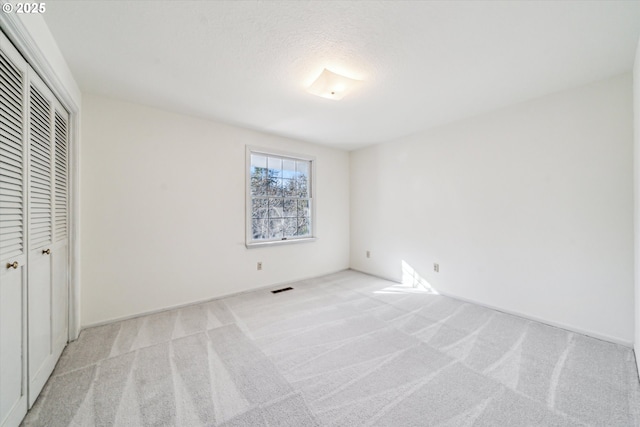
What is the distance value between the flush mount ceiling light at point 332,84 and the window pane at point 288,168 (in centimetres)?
184

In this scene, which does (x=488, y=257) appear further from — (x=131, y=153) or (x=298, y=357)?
(x=131, y=153)

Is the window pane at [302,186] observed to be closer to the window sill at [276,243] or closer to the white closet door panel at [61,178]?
the window sill at [276,243]

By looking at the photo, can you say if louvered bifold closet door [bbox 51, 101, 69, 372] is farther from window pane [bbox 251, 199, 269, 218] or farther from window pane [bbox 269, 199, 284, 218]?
window pane [bbox 269, 199, 284, 218]

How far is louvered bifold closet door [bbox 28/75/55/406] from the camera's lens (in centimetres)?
155

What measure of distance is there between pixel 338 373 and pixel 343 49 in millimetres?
2405

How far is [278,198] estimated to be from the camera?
4008mm

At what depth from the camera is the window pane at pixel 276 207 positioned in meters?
3.94

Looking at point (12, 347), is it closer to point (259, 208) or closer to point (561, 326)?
point (259, 208)

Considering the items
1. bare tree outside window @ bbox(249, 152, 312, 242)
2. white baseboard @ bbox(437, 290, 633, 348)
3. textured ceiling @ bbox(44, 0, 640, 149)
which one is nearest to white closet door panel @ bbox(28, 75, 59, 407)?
textured ceiling @ bbox(44, 0, 640, 149)

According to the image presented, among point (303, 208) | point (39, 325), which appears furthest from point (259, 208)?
point (39, 325)

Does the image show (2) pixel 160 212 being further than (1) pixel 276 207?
No

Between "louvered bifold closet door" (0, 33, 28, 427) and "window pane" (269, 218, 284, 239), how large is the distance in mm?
2663

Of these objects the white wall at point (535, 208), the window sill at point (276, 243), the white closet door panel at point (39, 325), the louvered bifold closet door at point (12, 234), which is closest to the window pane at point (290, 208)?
the window sill at point (276, 243)

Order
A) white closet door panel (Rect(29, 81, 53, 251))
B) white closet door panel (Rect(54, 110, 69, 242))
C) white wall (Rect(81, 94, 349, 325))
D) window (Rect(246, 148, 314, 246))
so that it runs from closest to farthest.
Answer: white closet door panel (Rect(29, 81, 53, 251)) < white closet door panel (Rect(54, 110, 69, 242)) < white wall (Rect(81, 94, 349, 325)) < window (Rect(246, 148, 314, 246))
